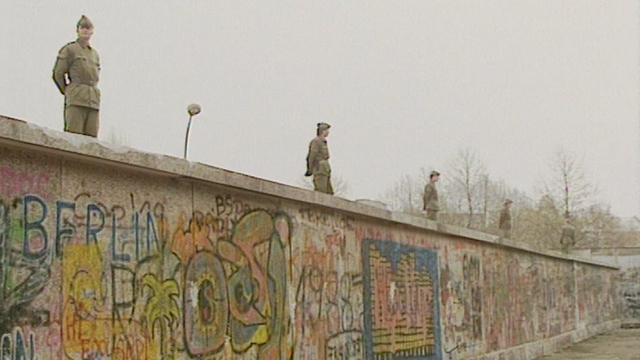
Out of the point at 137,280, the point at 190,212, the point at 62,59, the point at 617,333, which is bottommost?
the point at 617,333

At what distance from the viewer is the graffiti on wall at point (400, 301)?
15.6 metres

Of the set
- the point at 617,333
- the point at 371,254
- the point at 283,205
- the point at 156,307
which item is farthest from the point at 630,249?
the point at 156,307

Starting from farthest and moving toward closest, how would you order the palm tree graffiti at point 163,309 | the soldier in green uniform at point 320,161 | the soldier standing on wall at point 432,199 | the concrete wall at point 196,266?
the soldier standing on wall at point 432,199, the soldier in green uniform at point 320,161, the palm tree graffiti at point 163,309, the concrete wall at point 196,266

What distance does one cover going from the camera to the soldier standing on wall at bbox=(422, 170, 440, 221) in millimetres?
20562

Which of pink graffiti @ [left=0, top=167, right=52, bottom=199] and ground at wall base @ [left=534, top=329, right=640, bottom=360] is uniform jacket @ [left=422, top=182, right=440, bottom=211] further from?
pink graffiti @ [left=0, top=167, right=52, bottom=199]

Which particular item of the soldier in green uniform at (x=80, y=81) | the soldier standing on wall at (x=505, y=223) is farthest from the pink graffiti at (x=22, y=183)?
the soldier standing on wall at (x=505, y=223)

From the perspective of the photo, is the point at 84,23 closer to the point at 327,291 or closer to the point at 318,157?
the point at 327,291

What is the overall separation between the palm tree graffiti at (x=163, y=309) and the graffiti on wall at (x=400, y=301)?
5.66 m

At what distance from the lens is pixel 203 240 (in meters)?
10.9

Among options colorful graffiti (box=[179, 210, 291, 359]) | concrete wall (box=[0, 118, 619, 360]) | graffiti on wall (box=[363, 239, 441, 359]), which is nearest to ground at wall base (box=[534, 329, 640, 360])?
concrete wall (box=[0, 118, 619, 360])

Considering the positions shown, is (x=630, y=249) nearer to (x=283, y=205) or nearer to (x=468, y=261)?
(x=468, y=261)

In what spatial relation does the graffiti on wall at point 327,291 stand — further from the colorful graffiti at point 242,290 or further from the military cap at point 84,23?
the military cap at point 84,23

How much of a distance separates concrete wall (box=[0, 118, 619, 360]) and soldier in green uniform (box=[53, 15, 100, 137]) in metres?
0.84

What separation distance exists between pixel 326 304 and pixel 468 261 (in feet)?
25.4
